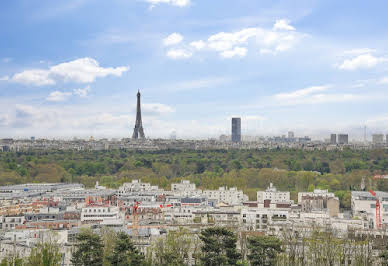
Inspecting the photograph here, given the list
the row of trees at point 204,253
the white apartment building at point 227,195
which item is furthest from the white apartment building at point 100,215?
the white apartment building at point 227,195

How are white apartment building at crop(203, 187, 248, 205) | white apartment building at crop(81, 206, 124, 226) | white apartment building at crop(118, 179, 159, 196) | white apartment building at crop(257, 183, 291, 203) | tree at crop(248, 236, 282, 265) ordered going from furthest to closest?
white apartment building at crop(118, 179, 159, 196), white apartment building at crop(203, 187, 248, 205), white apartment building at crop(257, 183, 291, 203), white apartment building at crop(81, 206, 124, 226), tree at crop(248, 236, 282, 265)

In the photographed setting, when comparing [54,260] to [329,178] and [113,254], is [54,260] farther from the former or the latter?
[329,178]

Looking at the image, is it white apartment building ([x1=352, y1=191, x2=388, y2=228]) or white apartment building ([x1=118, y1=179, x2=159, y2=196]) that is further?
white apartment building ([x1=118, y1=179, x2=159, y2=196])

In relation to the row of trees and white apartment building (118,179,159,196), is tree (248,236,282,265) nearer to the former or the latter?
the row of trees

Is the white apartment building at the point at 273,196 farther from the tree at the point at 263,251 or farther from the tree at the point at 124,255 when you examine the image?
the tree at the point at 124,255

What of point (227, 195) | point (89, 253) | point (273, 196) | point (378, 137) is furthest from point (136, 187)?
point (378, 137)

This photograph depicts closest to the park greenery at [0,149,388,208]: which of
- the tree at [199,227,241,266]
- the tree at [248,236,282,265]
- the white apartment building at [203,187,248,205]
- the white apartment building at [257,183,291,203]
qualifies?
the white apartment building at [203,187,248,205]
